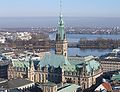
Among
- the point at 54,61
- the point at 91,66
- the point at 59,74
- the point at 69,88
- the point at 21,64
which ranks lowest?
the point at 59,74

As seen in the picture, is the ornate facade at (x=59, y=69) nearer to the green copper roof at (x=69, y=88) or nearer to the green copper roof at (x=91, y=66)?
the green copper roof at (x=91, y=66)

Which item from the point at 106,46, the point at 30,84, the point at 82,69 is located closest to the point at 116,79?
the point at 82,69

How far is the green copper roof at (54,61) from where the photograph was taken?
130ft

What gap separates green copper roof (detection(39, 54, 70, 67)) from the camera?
39.7 m

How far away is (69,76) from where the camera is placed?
3881 cm

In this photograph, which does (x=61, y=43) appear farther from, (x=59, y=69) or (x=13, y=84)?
(x=13, y=84)

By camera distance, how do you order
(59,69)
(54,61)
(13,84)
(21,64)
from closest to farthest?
(13,84)
(59,69)
(54,61)
(21,64)

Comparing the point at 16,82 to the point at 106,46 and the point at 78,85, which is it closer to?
the point at 78,85

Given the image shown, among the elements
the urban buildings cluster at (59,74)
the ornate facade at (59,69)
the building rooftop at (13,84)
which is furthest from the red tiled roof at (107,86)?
the building rooftop at (13,84)

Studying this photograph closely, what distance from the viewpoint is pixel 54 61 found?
40250mm

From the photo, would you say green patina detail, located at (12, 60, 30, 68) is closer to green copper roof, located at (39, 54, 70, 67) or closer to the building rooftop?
green copper roof, located at (39, 54, 70, 67)

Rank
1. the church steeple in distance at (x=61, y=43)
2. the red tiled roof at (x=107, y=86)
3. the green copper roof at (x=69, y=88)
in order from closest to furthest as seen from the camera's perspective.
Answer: the green copper roof at (x=69, y=88)
the red tiled roof at (x=107, y=86)
the church steeple in distance at (x=61, y=43)

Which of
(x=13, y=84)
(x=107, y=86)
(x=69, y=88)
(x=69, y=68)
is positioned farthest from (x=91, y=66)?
(x=13, y=84)

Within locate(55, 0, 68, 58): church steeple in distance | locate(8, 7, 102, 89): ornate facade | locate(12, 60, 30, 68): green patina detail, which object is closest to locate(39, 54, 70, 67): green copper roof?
locate(8, 7, 102, 89): ornate facade
